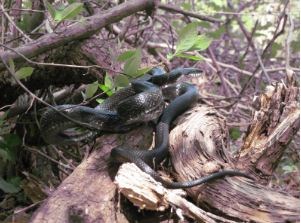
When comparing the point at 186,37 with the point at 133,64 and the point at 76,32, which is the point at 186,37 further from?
the point at 76,32

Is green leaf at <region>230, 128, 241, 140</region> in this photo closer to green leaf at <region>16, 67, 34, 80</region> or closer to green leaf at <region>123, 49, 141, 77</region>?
green leaf at <region>123, 49, 141, 77</region>

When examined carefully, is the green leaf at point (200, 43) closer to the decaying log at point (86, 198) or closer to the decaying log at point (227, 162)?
the decaying log at point (227, 162)

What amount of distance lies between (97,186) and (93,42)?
1454mm

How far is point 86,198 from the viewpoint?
7.06 ft

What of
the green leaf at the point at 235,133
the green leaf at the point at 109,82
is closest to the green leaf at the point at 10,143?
the green leaf at the point at 109,82

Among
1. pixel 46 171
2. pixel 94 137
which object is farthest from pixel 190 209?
pixel 46 171

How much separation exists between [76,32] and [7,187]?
1.13 metres

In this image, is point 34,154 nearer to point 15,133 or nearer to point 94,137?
point 15,133

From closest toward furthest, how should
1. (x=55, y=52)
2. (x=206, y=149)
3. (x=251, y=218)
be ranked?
(x=251, y=218) → (x=206, y=149) → (x=55, y=52)

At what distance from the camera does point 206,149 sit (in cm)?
257

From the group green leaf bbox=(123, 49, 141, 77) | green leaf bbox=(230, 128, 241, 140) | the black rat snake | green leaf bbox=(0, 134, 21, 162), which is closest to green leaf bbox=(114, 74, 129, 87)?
green leaf bbox=(123, 49, 141, 77)

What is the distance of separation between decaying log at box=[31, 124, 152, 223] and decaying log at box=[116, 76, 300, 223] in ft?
0.38

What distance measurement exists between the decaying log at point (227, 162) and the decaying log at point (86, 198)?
116 mm

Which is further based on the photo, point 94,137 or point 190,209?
point 94,137
